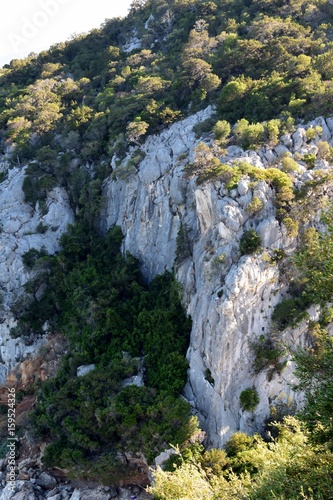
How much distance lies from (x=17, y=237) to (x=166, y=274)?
15.7 m

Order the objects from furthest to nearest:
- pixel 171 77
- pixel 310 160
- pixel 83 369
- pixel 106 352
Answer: pixel 171 77 → pixel 310 160 → pixel 106 352 → pixel 83 369

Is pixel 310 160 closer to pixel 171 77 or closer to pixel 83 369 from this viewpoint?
pixel 83 369

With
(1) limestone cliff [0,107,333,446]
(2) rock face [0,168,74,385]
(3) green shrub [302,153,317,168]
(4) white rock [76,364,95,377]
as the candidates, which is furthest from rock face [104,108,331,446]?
(2) rock face [0,168,74,385]

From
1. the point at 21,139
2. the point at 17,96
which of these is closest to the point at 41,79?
the point at 17,96

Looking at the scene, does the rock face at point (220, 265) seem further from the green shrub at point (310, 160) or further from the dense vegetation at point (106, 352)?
the dense vegetation at point (106, 352)

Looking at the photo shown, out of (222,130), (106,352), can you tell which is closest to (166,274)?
(106,352)

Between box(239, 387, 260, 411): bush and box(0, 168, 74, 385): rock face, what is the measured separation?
55.3ft

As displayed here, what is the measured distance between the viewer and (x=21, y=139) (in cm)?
4438

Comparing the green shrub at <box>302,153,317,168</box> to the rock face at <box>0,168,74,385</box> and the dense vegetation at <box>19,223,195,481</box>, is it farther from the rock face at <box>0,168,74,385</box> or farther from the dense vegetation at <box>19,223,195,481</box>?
the rock face at <box>0,168,74,385</box>

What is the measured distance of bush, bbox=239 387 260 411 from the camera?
2189cm

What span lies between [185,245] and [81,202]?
47.5 ft

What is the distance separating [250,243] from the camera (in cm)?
2453

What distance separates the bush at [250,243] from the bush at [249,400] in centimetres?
787

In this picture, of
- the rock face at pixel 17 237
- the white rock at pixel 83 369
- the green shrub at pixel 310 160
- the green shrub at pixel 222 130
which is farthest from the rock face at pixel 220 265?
the rock face at pixel 17 237
